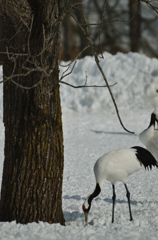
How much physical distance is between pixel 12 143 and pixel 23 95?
1.78 ft

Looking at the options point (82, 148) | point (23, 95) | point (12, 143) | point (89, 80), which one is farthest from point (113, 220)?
point (89, 80)

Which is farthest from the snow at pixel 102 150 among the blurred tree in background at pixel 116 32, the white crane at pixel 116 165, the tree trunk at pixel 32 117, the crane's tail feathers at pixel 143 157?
the blurred tree in background at pixel 116 32

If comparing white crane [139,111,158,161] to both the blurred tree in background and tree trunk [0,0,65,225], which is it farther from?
the blurred tree in background

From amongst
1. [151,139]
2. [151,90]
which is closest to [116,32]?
[151,90]

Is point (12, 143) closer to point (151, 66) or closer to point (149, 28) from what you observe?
point (151, 66)

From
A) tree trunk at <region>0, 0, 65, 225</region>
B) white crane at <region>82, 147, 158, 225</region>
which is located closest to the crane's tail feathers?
white crane at <region>82, 147, 158, 225</region>

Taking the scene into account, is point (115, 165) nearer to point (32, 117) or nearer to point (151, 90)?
point (32, 117)

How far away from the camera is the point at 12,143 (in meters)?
4.11

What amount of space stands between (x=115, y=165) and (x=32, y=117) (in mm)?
1304

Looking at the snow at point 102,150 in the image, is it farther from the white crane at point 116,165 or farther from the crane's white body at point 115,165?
the crane's white body at point 115,165

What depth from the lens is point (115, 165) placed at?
4.68m

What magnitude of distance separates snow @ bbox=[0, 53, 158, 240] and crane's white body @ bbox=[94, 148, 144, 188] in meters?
0.51

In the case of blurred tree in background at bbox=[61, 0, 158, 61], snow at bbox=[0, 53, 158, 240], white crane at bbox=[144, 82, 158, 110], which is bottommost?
snow at bbox=[0, 53, 158, 240]

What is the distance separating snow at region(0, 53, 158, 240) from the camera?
13.0 ft
